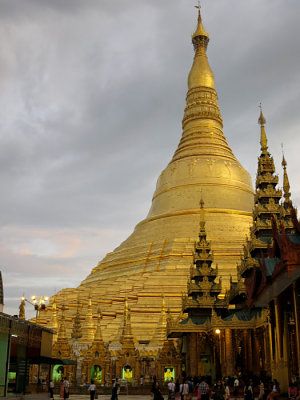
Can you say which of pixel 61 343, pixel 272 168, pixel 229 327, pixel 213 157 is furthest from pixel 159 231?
pixel 229 327

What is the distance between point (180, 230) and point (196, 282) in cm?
1380

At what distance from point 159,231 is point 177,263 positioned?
510 centimetres

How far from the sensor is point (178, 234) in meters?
36.8

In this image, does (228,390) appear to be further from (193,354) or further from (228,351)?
(193,354)

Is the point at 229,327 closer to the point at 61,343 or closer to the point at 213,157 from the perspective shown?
the point at 61,343

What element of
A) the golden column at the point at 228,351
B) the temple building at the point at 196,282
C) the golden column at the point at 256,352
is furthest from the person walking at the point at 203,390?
the golden column at the point at 228,351

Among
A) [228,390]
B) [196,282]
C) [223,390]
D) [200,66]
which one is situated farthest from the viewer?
[200,66]

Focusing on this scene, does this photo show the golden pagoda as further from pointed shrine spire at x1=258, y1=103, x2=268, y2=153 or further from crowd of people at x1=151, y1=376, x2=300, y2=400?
crowd of people at x1=151, y1=376, x2=300, y2=400

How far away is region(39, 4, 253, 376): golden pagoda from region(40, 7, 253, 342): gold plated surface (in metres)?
0.06

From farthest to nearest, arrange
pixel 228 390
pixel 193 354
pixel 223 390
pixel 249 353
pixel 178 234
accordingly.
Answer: pixel 178 234 < pixel 193 354 < pixel 249 353 < pixel 223 390 < pixel 228 390

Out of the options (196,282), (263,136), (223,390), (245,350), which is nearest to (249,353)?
(245,350)

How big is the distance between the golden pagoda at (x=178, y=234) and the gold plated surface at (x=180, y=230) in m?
0.06

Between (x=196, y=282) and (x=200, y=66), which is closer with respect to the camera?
(x=196, y=282)

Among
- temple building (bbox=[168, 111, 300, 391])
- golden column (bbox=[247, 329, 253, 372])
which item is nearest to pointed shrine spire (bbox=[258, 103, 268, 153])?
temple building (bbox=[168, 111, 300, 391])
